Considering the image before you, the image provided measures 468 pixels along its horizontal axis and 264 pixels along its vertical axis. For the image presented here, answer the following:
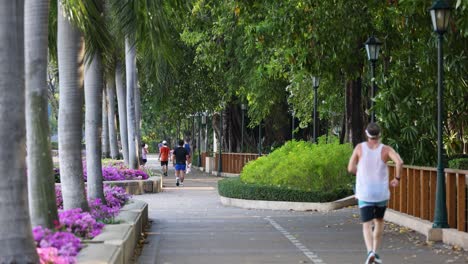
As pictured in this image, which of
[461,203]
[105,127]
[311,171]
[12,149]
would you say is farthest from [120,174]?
[105,127]

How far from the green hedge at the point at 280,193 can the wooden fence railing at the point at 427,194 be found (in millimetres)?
4331

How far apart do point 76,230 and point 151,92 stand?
38.2 meters

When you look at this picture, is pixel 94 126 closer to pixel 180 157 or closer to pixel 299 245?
pixel 299 245

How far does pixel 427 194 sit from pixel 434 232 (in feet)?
6.28

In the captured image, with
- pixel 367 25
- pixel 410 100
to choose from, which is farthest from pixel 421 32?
pixel 367 25

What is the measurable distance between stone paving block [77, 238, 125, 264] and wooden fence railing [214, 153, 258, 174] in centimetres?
3708

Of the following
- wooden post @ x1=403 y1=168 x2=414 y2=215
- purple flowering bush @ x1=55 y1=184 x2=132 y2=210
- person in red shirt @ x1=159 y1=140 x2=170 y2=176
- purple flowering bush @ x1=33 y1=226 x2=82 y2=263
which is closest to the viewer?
purple flowering bush @ x1=33 y1=226 x2=82 y2=263

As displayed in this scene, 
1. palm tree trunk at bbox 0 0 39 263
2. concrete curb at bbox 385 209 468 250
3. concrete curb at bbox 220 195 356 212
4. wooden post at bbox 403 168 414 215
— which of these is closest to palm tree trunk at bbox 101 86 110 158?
concrete curb at bbox 220 195 356 212

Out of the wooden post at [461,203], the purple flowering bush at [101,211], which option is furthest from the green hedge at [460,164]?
the purple flowering bush at [101,211]

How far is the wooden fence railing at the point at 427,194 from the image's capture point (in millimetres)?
14914

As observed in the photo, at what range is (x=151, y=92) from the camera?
50.1 meters

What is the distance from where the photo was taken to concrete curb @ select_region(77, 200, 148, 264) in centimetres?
946

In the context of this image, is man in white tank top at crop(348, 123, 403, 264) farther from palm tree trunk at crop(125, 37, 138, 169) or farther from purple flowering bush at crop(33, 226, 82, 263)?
palm tree trunk at crop(125, 37, 138, 169)

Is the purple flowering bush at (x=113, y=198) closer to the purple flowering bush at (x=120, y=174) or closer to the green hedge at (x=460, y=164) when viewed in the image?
the green hedge at (x=460, y=164)
